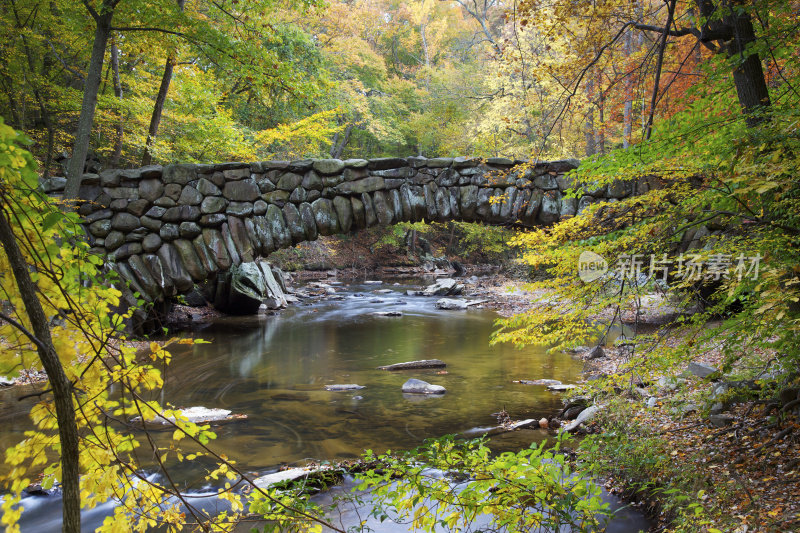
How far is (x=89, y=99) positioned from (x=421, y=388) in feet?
A: 18.0

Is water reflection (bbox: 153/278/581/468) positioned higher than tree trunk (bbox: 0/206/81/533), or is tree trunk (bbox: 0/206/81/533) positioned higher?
tree trunk (bbox: 0/206/81/533)

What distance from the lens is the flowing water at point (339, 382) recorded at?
4.35 metres

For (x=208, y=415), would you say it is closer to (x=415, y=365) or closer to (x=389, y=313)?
(x=415, y=365)

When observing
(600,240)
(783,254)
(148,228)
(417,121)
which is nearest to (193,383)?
(148,228)

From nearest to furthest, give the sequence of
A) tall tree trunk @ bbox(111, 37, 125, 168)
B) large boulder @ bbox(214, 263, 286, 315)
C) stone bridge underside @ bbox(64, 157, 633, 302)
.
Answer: stone bridge underside @ bbox(64, 157, 633, 302) < tall tree trunk @ bbox(111, 37, 125, 168) < large boulder @ bbox(214, 263, 286, 315)

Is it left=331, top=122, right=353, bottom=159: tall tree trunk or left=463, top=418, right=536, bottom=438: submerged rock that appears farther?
left=331, top=122, right=353, bottom=159: tall tree trunk

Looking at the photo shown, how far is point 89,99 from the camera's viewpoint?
21.1ft

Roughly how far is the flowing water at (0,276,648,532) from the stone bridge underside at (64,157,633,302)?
1.53 meters

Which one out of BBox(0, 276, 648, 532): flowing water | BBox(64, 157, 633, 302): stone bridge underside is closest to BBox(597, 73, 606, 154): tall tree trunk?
BBox(64, 157, 633, 302): stone bridge underside

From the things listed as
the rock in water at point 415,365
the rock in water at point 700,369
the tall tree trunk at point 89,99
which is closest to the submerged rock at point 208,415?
the rock in water at point 415,365

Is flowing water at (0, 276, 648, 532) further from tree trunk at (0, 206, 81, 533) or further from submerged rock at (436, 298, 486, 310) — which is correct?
tree trunk at (0, 206, 81, 533)

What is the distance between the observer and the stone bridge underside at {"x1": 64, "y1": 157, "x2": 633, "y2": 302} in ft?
24.1

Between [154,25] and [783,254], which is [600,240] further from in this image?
[154,25]

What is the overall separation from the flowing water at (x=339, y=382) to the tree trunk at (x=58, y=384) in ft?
8.96
